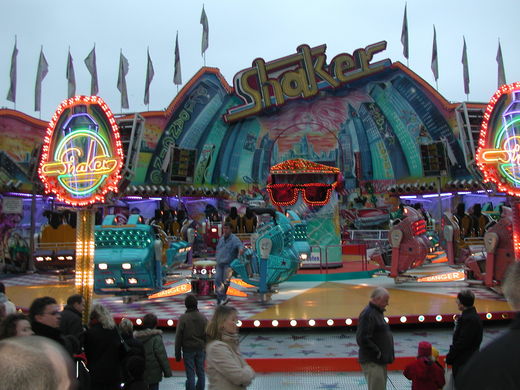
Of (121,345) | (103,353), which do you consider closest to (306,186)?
(121,345)

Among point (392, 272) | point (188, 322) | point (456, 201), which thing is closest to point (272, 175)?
point (392, 272)

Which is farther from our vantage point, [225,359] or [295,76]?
[295,76]

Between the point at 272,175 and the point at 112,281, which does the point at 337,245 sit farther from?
the point at 112,281

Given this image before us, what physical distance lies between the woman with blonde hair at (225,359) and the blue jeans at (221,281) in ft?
22.6

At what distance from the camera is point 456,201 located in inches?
1174

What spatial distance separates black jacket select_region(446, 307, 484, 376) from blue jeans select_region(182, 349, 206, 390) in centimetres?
260

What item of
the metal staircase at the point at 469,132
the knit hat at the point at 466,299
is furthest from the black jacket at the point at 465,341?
the metal staircase at the point at 469,132

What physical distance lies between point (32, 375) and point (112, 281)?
32.5 ft

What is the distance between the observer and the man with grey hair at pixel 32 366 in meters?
1.50

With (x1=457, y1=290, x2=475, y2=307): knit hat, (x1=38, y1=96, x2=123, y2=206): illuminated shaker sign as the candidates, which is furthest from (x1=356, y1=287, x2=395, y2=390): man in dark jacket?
(x1=38, y1=96, x2=123, y2=206): illuminated shaker sign

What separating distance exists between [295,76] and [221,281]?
21.9 m

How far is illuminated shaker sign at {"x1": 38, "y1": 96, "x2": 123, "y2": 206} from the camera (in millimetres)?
8617

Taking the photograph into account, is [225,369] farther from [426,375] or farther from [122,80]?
[122,80]

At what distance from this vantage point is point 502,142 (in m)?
9.69
